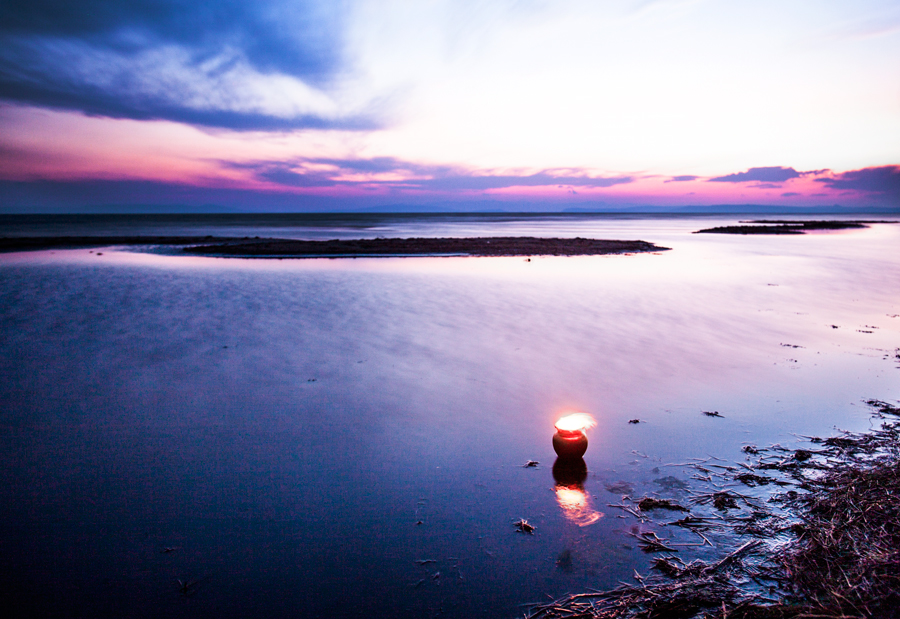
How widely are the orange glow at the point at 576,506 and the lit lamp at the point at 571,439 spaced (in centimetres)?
43

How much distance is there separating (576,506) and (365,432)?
9.92 ft

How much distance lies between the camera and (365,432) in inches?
256

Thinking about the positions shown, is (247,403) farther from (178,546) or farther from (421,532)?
(421,532)

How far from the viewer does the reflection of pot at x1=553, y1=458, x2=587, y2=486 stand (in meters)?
5.20

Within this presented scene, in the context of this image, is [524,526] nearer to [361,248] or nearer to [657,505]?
[657,505]

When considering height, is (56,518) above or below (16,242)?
below

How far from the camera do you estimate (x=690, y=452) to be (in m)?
5.79

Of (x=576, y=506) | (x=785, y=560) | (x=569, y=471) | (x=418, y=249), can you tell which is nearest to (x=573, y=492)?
(x=576, y=506)

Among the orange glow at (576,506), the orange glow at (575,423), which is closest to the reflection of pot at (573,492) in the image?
the orange glow at (576,506)

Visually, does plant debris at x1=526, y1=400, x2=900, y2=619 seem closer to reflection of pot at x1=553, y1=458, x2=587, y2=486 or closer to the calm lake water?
the calm lake water

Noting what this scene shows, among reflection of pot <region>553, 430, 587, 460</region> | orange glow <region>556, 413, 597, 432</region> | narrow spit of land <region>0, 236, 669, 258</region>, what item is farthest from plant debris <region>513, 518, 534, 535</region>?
narrow spit of land <region>0, 236, 669, 258</region>

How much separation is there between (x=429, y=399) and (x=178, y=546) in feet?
13.4

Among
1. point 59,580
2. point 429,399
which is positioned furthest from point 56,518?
point 429,399

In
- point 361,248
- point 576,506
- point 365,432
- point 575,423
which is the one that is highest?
point 361,248
